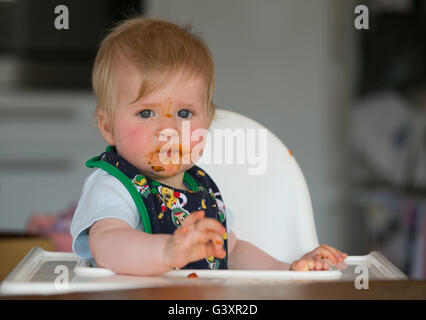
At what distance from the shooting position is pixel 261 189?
0.71 m

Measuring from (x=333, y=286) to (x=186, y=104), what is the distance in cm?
23

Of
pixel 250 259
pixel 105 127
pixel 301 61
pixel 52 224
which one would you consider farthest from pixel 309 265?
pixel 301 61

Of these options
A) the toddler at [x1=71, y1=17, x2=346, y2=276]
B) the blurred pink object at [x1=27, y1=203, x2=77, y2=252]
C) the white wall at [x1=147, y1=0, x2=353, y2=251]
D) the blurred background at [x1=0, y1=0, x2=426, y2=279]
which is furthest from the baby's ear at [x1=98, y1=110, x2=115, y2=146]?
the white wall at [x1=147, y1=0, x2=353, y2=251]

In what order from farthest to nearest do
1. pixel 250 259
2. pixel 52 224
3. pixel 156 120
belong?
pixel 52 224 < pixel 250 259 < pixel 156 120

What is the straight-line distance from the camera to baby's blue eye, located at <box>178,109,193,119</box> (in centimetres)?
54

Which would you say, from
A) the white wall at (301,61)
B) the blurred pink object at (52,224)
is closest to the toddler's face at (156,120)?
the blurred pink object at (52,224)

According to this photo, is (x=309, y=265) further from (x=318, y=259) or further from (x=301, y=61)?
(x=301, y=61)

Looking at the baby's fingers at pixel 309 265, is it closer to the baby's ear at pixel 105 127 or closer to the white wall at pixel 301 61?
the baby's ear at pixel 105 127

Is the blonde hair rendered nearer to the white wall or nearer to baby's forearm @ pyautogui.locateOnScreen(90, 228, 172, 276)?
baby's forearm @ pyautogui.locateOnScreen(90, 228, 172, 276)

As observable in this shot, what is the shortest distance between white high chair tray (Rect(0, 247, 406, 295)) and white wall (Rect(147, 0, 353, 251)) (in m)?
1.57

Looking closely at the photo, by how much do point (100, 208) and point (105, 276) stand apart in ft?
0.30

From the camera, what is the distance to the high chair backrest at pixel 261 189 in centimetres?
68

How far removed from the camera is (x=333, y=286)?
38cm
